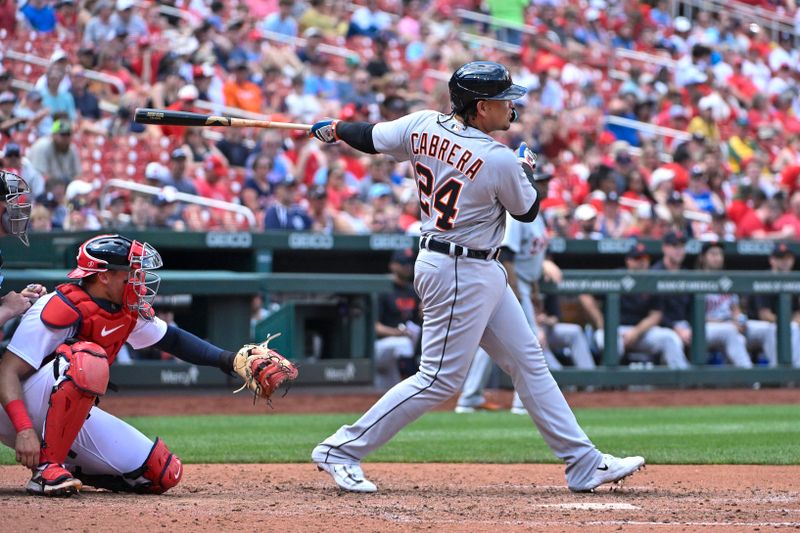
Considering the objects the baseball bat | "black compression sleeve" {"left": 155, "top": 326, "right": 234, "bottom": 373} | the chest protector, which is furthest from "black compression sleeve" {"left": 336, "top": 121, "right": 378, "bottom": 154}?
the chest protector

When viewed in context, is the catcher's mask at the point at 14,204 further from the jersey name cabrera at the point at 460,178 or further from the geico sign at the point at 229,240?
the geico sign at the point at 229,240

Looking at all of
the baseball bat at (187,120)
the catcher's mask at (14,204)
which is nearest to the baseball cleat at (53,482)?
the catcher's mask at (14,204)

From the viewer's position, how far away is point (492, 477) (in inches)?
230

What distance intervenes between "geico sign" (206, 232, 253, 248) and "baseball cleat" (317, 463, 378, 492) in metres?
6.06

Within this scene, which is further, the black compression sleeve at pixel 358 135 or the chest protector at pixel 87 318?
the black compression sleeve at pixel 358 135

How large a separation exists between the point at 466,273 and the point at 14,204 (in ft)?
6.10

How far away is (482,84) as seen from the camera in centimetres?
504

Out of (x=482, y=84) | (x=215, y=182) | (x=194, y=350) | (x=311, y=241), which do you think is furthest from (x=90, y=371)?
(x=215, y=182)

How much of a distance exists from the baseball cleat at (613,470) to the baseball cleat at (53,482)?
2.12m

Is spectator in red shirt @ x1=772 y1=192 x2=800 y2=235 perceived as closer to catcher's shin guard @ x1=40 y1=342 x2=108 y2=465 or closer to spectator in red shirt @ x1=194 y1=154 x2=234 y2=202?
spectator in red shirt @ x1=194 y1=154 x2=234 y2=202

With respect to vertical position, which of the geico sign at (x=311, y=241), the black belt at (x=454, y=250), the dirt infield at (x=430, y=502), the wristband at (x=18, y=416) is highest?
the black belt at (x=454, y=250)

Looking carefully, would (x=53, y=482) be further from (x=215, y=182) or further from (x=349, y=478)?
(x=215, y=182)

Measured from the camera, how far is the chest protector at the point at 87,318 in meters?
4.77

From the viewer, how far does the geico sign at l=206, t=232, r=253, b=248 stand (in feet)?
36.1
